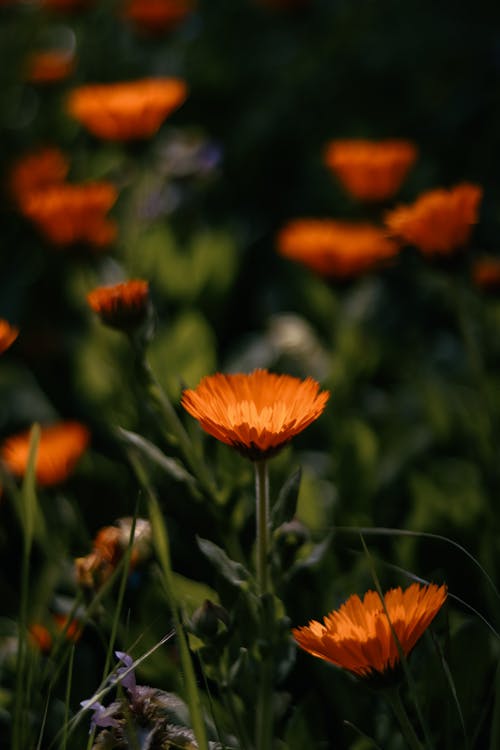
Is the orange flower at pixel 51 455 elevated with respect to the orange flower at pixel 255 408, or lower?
lower

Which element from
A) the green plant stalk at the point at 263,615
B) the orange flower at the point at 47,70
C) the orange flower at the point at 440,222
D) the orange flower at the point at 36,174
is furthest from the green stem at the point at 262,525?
the orange flower at the point at 47,70

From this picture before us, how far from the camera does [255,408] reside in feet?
1.90

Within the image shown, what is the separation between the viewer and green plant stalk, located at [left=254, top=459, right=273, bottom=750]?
52cm

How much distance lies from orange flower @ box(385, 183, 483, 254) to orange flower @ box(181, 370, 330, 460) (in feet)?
0.90

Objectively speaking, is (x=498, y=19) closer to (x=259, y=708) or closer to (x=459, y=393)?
(x=459, y=393)

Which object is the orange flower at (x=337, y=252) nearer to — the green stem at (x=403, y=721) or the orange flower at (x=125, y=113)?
the orange flower at (x=125, y=113)

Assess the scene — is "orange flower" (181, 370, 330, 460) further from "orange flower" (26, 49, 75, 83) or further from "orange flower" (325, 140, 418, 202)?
"orange flower" (26, 49, 75, 83)

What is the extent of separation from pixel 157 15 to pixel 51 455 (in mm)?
1122

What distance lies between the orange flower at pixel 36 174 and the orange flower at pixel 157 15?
412mm

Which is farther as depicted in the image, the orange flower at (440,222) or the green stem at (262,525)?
the orange flower at (440,222)

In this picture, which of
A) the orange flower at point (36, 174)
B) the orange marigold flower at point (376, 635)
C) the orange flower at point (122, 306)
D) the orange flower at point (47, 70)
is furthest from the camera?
the orange flower at point (47, 70)

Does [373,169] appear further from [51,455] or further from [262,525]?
[262,525]

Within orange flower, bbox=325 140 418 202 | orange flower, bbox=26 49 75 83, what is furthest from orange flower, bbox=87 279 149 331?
orange flower, bbox=26 49 75 83

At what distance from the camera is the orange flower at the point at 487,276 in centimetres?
113
